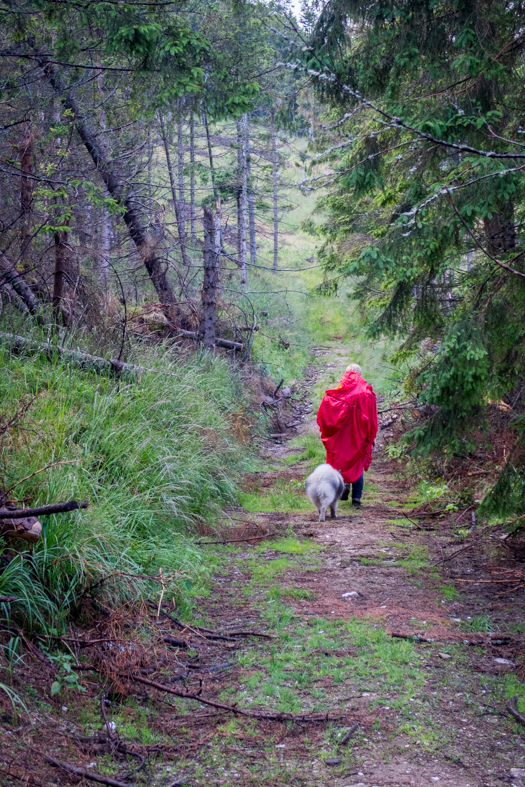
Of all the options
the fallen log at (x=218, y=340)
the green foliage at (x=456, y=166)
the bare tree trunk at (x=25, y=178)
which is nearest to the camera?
the green foliage at (x=456, y=166)

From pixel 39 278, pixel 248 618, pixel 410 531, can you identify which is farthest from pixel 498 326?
pixel 39 278

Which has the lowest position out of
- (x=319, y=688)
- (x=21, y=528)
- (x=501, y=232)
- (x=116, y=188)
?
(x=319, y=688)

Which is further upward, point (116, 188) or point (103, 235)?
point (116, 188)

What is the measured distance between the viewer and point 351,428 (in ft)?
30.7

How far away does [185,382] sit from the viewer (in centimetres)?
940

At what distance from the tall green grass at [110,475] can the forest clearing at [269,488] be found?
0.03 m

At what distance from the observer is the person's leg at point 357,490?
30.6 ft

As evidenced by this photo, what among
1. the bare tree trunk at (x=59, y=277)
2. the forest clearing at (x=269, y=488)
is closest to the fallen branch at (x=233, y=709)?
the forest clearing at (x=269, y=488)

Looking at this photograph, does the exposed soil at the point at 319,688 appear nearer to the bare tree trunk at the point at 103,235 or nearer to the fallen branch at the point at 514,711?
the fallen branch at the point at 514,711

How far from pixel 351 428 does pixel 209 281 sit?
14.3 feet

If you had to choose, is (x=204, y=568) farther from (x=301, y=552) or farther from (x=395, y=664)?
(x=395, y=664)

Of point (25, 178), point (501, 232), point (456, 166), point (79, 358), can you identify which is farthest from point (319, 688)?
point (25, 178)

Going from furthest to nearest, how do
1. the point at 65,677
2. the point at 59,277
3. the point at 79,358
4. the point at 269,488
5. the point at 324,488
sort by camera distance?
the point at 269,488, the point at 59,277, the point at 324,488, the point at 79,358, the point at 65,677

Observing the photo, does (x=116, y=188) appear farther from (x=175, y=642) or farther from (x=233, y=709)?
(x=233, y=709)
